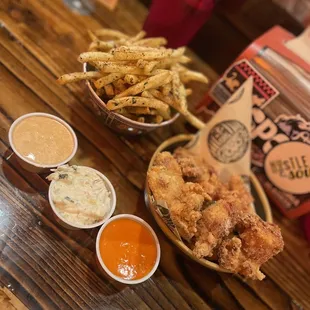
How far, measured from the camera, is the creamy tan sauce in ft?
6.94

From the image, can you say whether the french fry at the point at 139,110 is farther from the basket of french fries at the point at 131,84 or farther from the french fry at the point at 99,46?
the french fry at the point at 99,46

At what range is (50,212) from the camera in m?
2.14

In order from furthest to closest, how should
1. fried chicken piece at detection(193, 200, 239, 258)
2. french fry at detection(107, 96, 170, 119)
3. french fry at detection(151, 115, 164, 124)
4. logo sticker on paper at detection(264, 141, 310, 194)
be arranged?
logo sticker on paper at detection(264, 141, 310, 194), french fry at detection(151, 115, 164, 124), french fry at detection(107, 96, 170, 119), fried chicken piece at detection(193, 200, 239, 258)

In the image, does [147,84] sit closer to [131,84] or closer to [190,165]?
[131,84]

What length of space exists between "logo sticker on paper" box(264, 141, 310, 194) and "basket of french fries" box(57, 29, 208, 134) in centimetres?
77

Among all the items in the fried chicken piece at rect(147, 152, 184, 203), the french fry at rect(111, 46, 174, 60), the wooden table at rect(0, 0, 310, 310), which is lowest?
the wooden table at rect(0, 0, 310, 310)

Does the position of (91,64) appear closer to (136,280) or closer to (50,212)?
(50,212)

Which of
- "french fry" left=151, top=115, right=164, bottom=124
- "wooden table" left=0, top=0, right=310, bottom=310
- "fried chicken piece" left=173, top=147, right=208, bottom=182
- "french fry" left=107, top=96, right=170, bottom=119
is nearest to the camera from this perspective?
"wooden table" left=0, top=0, right=310, bottom=310

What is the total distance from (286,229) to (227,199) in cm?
76

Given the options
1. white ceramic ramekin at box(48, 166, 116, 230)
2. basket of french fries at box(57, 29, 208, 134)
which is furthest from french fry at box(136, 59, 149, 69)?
white ceramic ramekin at box(48, 166, 116, 230)

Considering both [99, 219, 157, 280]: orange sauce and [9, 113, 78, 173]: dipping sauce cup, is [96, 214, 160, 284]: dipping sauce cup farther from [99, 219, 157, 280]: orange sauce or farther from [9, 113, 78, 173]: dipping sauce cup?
[9, 113, 78, 173]: dipping sauce cup

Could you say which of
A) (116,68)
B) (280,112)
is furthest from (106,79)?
(280,112)

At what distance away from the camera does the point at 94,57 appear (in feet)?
7.54

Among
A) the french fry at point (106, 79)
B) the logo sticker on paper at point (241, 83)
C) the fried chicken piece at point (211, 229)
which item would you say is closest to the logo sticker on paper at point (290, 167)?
the logo sticker on paper at point (241, 83)
